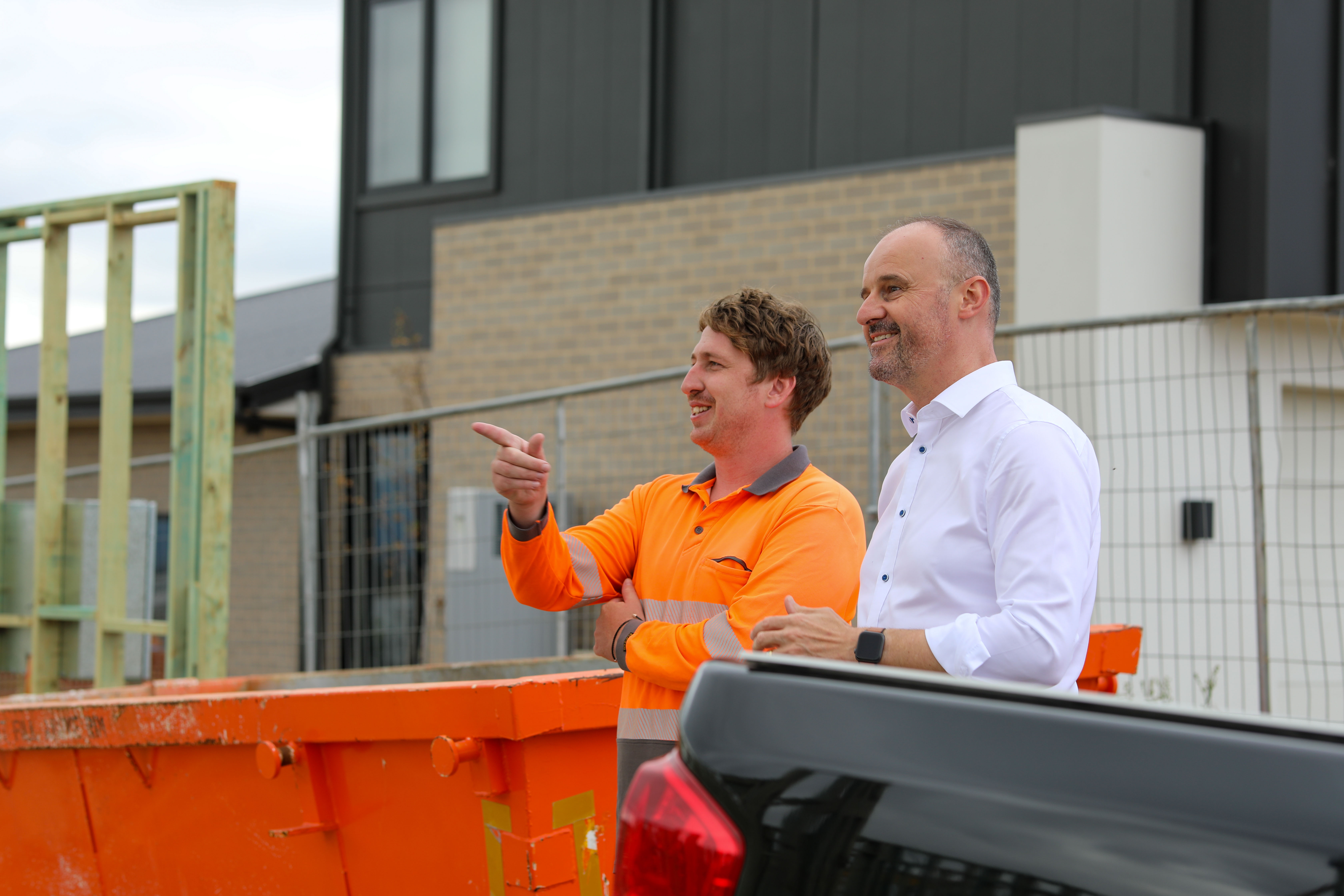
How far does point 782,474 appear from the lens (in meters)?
2.99

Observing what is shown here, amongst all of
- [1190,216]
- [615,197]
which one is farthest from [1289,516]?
[615,197]

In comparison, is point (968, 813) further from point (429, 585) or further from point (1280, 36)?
point (429, 585)

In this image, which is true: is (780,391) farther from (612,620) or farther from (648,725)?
(648,725)

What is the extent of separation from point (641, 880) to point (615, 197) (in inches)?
370

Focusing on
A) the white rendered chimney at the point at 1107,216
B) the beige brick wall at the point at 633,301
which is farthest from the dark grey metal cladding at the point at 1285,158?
the beige brick wall at the point at 633,301

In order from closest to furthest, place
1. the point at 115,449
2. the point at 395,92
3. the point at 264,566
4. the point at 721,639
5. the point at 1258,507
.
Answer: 1. the point at 721,639
2. the point at 1258,507
3. the point at 115,449
4. the point at 264,566
5. the point at 395,92

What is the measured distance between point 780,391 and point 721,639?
2.17ft

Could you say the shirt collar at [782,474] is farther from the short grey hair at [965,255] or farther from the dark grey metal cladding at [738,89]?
the dark grey metal cladding at [738,89]

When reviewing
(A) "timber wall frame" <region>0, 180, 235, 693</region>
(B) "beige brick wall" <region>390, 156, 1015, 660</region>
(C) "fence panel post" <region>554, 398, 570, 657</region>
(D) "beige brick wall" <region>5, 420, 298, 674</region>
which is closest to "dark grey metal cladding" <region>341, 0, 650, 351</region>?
(B) "beige brick wall" <region>390, 156, 1015, 660</region>

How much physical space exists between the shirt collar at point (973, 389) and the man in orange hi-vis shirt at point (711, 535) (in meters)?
0.50

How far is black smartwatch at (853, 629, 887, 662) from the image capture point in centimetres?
220

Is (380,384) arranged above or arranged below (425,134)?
below

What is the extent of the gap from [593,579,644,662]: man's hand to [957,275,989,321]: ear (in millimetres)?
1036

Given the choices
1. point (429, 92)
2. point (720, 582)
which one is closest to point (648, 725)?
point (720, 582)
